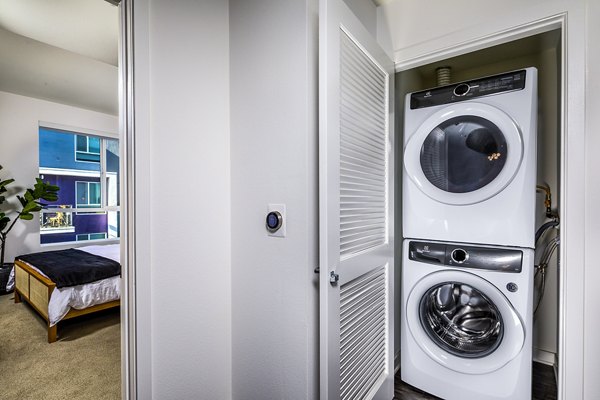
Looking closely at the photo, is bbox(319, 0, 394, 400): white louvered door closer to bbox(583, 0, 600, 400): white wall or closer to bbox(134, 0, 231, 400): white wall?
bbox(134, 0, 231, 400): white wall

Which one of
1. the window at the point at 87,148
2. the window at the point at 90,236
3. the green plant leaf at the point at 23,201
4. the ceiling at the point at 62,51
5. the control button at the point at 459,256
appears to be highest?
the ceiling at the point at 62,51

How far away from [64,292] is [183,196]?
203 cm

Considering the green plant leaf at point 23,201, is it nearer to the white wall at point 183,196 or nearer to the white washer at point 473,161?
the white wall at point 183,196

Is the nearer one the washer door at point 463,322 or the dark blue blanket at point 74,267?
the washer door at point 463,322

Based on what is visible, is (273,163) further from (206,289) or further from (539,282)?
(539,282)

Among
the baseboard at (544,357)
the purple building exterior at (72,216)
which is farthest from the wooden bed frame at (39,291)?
the baseboard at (544,357)

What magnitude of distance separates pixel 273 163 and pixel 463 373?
1525mm

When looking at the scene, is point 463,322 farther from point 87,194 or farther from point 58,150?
point 58,150

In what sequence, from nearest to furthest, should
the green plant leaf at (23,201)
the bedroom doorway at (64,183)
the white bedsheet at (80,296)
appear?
the bedroom doorway at (64,183)
the white bedsheet at (80,296)
the green plant leaf at (23,201)

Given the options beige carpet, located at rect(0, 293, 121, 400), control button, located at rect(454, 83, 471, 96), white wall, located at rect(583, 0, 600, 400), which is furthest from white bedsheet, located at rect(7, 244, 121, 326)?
white wall, located at rect(583, 0, 600, 400)

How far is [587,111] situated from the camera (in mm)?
1192

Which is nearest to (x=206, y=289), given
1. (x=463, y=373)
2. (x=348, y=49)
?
(x=348, y=49)

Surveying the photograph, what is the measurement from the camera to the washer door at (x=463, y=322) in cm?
150

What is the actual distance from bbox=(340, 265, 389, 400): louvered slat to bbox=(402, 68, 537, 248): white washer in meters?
0.48
